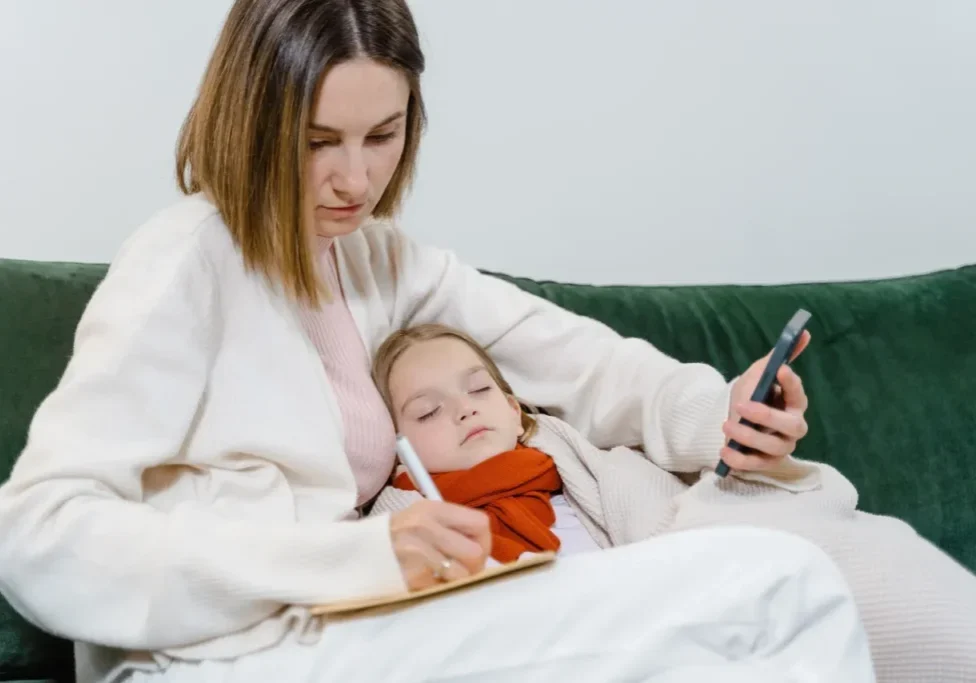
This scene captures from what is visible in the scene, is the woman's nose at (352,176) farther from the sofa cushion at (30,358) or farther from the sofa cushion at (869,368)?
the sofa cushion at (869,368)

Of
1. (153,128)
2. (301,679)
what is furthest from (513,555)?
(153,128)

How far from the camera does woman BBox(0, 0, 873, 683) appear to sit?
0.96 meters

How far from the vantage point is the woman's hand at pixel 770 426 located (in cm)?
123

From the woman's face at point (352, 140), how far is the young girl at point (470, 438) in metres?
0.26

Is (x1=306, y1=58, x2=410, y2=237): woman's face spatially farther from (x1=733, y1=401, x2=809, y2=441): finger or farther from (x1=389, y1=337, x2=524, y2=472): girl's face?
(x1=733, y1=401, x2=809, y2=441): finger

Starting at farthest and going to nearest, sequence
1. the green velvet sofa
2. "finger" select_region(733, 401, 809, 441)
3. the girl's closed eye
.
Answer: the green velvet sofa, the girl's closed eye, "finger" select_region(733, 401, 809, 441)

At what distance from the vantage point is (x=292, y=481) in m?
1.22

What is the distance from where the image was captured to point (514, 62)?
194 cm

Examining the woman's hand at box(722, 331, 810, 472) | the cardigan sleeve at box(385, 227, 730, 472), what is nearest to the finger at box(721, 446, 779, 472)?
the woman's hand at box(722, 331, 810, 472)

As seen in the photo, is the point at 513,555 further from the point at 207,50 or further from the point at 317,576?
the point at 207,50

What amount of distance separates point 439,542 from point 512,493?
43 cm

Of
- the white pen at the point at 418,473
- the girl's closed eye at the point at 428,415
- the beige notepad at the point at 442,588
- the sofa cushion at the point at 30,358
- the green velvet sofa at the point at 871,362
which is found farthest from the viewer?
the green velvet sofa at the point at 871,362

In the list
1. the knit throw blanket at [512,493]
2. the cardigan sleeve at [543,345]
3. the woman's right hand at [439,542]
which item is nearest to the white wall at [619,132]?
the cardigan sleeve at [543,345]

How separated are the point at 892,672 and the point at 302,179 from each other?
2.53 feet
